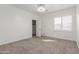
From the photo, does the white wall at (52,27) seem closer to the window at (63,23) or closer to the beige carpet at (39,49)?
the window at (63,23)

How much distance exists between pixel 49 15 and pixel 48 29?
4.89ft

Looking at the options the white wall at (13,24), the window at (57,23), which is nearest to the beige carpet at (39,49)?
the white wall at (13,24)

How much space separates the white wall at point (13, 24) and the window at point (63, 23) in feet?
8.91

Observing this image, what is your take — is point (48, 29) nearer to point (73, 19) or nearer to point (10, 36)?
point (73, 19)

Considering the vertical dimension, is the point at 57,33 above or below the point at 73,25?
below

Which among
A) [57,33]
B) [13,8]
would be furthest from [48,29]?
[13,8]

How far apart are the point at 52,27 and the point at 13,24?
403 centimetres

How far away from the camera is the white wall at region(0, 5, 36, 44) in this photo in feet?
14.7

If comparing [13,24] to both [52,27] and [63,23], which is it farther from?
[63,23]

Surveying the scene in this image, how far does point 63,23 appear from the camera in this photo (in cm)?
679

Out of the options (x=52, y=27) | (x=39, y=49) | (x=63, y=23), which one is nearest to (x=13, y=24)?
(x=39, y=49)

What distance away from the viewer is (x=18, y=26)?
19.4 feet

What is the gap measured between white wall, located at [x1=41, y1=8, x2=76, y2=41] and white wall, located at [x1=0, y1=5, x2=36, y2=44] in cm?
216
